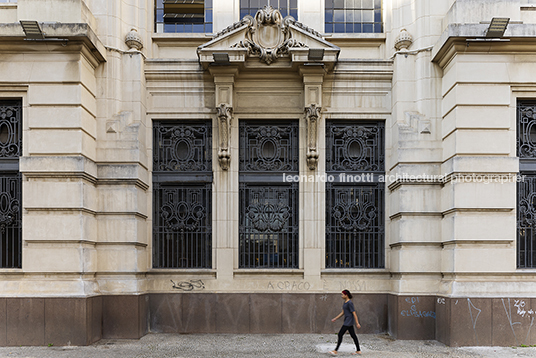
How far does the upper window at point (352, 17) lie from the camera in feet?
46.6

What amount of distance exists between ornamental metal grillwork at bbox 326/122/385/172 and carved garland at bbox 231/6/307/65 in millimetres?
2622

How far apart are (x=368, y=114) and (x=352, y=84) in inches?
40.1

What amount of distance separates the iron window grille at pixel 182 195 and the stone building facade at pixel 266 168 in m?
0.05

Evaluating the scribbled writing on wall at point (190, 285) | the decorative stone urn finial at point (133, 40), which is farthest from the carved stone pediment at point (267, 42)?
the scribbled writing on wall at point (190, 285)

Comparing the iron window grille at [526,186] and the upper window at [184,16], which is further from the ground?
the upper window at [184,16]

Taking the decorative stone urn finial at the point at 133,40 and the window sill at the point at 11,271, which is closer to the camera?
the window sill at the point at 11,271

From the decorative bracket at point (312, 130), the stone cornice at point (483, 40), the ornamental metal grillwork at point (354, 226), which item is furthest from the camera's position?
the ornamental metal grillwork at point (354, 226)

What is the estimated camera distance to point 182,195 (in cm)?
1370

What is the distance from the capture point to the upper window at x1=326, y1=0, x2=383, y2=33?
14.2m

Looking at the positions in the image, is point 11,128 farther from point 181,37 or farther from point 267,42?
point 267,42

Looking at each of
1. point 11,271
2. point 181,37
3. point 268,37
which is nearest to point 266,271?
point 11,271

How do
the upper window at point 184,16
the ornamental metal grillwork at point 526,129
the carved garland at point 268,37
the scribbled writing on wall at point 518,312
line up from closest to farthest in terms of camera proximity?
the scribbled writing on wall at point 518,312 < the ornamental metal grillwork at point 526,129 < the carved garland at point 268,37 < the upper window at point 184,16

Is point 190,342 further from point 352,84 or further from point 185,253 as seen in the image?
point 352,84

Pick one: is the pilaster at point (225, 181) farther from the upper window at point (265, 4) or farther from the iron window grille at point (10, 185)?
the iron window grille at point (10, 185)
